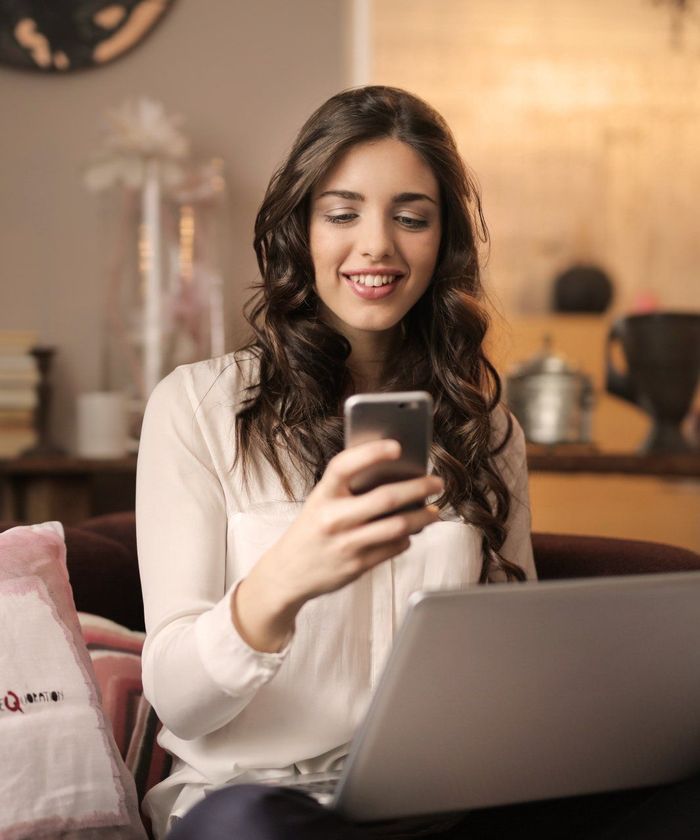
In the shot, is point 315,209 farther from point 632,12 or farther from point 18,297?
point 632,12

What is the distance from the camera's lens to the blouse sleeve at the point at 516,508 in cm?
146

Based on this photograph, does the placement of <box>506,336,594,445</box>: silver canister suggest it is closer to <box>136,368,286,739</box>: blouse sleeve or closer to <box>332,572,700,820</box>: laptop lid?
<box>136,368,286,739</box>: blouse sleeve

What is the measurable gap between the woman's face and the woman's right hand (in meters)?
0.46

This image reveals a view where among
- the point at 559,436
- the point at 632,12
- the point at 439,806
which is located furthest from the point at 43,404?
the point at 632,12

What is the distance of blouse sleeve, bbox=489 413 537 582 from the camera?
1.46m

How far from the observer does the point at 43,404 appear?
119 inches

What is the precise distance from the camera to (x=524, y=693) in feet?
2.93

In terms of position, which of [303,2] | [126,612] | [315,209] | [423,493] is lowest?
[126,612]

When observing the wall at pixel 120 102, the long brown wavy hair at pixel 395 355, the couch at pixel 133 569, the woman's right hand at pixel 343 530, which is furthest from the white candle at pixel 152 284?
the woman's right hand at pixel 343 530

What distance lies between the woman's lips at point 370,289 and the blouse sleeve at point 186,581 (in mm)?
216

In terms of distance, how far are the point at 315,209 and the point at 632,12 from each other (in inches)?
157

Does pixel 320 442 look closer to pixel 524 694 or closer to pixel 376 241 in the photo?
pixel 376 241

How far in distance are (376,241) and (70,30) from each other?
2242mm

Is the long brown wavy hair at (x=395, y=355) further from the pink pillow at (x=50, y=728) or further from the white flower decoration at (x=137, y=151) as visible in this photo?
the white flower decoration at (x=137, y=151)
